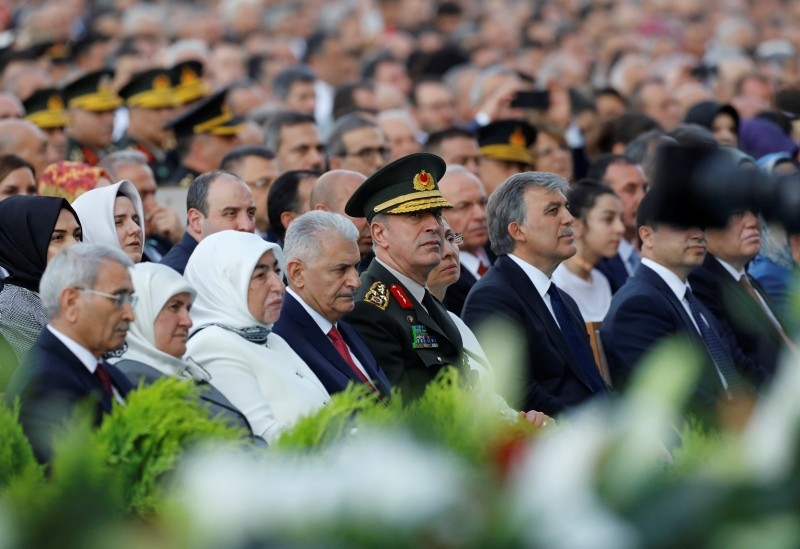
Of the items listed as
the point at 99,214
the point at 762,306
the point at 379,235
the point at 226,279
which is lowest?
the point at 762,306

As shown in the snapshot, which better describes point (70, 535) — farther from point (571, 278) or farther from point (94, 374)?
point (571, 278)

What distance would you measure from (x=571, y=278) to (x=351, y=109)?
3.82 metres

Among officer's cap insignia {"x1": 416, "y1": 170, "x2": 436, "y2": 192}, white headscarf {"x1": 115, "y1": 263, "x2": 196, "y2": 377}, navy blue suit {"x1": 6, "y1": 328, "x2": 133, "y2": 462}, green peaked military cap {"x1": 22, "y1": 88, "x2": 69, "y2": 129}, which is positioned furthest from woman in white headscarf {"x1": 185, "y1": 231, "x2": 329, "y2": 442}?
green peaked military cap {"x1": 22, "y1": 88, "x2": 69, "y2": 129}

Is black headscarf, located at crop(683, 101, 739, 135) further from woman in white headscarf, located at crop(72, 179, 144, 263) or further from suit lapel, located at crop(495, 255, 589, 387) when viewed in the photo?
woman in white headscarf, located at crop(72, 179, 144, 263)

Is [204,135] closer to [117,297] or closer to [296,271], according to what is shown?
[296,271]

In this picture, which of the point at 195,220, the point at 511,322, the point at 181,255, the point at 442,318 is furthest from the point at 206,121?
the point at 442,318

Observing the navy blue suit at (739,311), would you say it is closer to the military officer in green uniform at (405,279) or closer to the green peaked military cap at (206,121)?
the military officer in green uniform at (405,279)

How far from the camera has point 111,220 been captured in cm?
643

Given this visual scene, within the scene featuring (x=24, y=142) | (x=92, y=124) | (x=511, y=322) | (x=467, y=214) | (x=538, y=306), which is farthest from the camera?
(x=92, y=124)

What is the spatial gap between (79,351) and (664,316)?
334 centimetres

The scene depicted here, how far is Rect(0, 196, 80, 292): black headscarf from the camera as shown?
5812mm

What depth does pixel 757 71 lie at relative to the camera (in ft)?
48.8

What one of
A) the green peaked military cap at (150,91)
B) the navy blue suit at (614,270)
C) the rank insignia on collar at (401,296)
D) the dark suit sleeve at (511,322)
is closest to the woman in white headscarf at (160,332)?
the rank insignia on collar at (401,296)

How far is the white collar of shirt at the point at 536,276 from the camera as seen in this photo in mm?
6973
